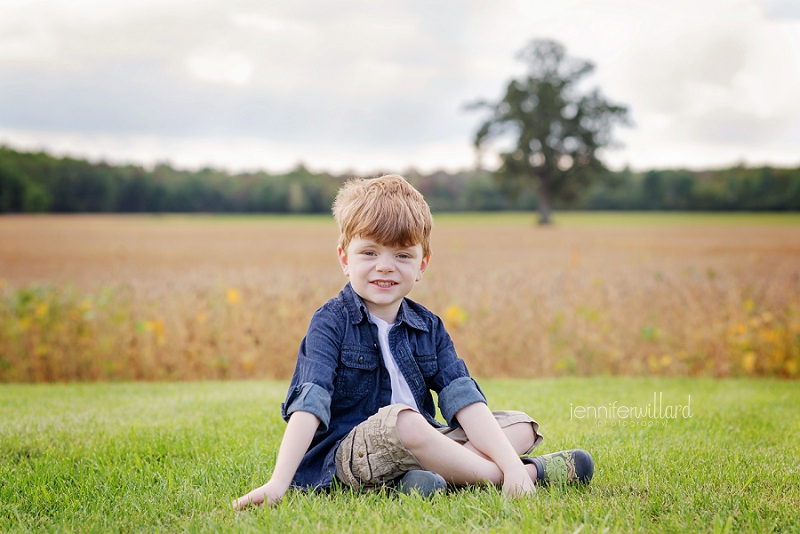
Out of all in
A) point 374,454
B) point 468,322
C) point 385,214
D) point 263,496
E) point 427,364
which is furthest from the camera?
point 468,322

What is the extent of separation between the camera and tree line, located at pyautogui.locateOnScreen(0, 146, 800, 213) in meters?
11.6

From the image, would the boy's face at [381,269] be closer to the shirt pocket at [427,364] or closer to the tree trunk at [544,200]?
the shirt pocket at [427,364]

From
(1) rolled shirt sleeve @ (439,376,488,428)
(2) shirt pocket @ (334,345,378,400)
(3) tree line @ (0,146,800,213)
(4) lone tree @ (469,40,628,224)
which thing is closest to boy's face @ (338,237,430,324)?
(2) shirt pocket @ (334,345,378,400)

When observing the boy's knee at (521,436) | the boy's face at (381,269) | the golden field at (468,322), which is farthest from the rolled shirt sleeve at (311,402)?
the golden field at (468,322)

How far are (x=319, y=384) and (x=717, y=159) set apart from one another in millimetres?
12678

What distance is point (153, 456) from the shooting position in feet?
A: 8.76

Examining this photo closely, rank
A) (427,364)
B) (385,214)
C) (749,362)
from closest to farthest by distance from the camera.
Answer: (385,214), (427,364), (749,362)

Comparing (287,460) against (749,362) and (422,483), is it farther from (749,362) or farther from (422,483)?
(749,362)

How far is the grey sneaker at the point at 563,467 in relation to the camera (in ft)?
6.81

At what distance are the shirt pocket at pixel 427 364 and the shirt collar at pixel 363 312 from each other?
3.5 inches

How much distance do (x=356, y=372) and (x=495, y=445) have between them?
0.48 metres

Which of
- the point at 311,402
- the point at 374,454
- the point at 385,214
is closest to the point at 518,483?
the point at 374,454

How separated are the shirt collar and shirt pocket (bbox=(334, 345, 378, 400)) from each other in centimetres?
10

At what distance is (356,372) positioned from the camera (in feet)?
7.04
